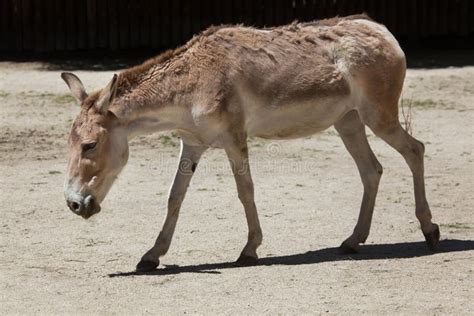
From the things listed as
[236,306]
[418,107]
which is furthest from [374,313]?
[418,107]

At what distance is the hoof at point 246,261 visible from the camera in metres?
9.03

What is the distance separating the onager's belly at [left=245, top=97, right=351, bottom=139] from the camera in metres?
9.38

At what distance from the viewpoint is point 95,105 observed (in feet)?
29.1

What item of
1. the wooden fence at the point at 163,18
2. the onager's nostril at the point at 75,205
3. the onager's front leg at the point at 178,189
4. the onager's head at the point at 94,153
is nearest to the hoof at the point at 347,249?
the onager's front leg at the point at 178,189

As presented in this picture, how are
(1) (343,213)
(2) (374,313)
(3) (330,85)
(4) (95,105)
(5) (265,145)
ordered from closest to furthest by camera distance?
(2) (374,313), (4) (95,105), (3) (330,85), (1) (343,213), (5) (265,145)

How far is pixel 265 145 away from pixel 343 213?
3694 mm

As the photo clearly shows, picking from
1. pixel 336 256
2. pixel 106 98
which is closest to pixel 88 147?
pixel 106 98

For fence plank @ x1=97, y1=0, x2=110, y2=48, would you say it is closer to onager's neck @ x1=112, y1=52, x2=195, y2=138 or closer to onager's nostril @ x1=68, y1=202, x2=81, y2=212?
onager's neck @ x1=112, y1=52, x2=195, y2=138

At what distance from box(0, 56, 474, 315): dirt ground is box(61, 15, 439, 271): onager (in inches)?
18.4

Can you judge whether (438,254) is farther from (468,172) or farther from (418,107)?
(418,107)

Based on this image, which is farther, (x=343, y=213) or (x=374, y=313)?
(x=343, y=213)

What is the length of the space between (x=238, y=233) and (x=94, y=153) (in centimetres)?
203

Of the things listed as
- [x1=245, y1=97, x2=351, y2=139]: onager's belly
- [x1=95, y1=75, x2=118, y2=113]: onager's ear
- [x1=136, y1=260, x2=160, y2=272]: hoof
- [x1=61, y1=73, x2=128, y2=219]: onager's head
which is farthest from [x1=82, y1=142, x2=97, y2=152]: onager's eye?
[x1=245, y1=97, x2=351, y2=139]: onager's belly

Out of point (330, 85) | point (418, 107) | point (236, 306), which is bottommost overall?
point (418, 107)
